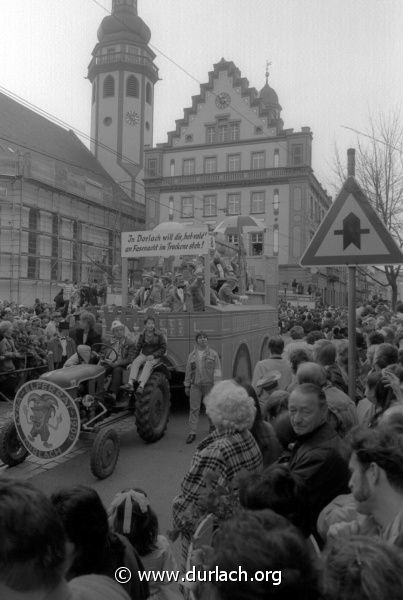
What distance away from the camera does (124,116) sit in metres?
51.9

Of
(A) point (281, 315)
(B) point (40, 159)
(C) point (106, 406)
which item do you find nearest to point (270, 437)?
(C) point (106, 406)

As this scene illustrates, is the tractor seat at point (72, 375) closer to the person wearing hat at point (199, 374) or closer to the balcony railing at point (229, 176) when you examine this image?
the person wearing hat at point (199, 374)

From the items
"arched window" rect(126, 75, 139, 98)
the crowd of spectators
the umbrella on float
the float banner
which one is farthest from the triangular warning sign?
"arched window" rect(126, 75, 139, 98)

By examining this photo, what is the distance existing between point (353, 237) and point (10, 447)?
4.58 metres

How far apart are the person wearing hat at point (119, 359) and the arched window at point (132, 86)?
160ft

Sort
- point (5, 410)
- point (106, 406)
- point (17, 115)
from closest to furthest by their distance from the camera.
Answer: point (106, 406) → point (5, 410) → point (17, 115)

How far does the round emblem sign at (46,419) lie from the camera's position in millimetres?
5414

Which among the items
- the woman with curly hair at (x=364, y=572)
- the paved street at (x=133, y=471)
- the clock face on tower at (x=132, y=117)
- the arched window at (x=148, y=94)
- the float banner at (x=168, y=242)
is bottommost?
the paved street at (x=133, y=471)

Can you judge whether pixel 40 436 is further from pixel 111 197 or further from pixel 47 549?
pixel 111 197

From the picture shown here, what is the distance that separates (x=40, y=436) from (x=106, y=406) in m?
1.32

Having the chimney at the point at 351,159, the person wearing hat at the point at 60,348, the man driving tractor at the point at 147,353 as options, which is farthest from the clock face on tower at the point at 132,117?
the chimney at the point at 351,159

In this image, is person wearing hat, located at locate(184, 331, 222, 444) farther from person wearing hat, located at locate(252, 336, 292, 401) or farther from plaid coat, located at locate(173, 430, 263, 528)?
plaid coat, located at locate(173, 430, 263, 528)

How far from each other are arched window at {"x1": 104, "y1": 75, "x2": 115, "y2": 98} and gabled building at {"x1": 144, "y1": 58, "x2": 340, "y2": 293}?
7297mm

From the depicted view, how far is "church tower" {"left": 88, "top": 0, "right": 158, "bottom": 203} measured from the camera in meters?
52.1
